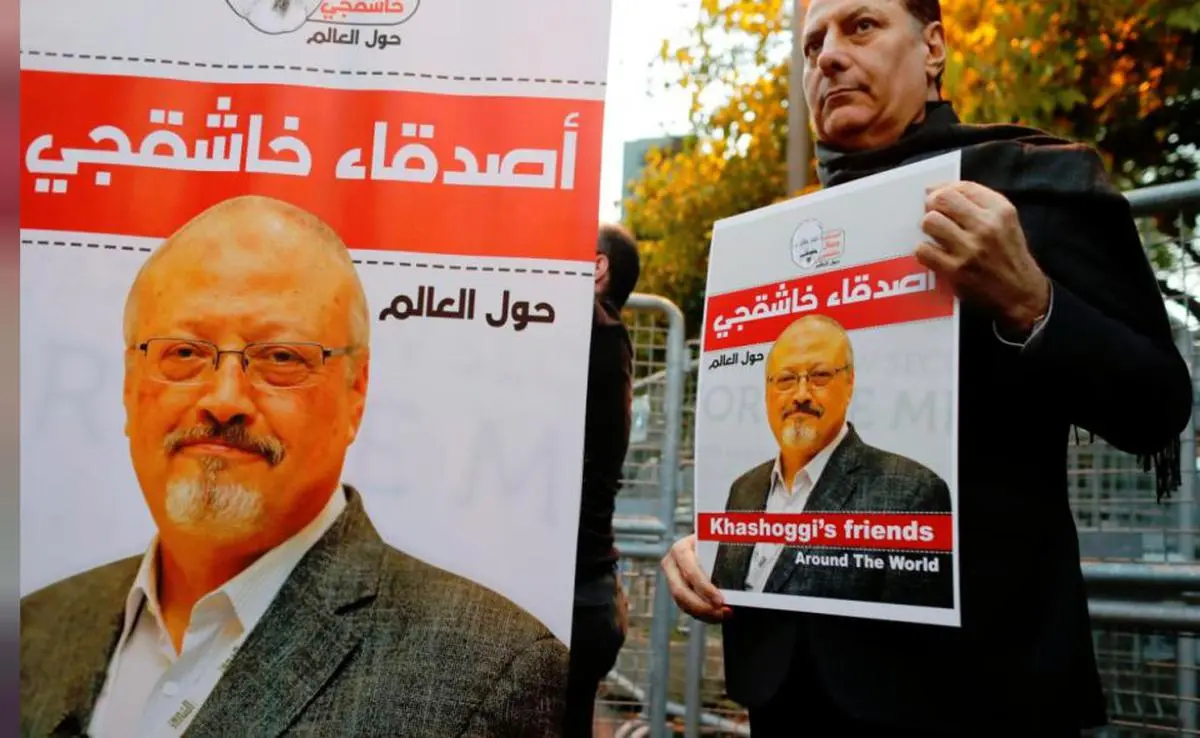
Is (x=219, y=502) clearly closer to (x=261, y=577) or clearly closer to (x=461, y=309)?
(x=261, y=577)

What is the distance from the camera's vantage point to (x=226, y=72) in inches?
68.1

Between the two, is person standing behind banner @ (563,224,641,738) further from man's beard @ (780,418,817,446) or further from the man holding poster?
man's beard @ (780,418,817,446)

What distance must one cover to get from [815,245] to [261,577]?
942mm

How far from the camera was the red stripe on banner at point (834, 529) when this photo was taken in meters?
1.32

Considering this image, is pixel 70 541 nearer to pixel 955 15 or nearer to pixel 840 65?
pixel 840 65

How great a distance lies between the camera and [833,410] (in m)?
1.46

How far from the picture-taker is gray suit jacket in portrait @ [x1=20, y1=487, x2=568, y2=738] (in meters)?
1.54

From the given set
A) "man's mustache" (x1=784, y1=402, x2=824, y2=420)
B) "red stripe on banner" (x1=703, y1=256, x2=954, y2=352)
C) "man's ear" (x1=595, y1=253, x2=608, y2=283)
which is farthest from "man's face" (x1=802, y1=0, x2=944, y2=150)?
"man's ear" (x1=595, y1=253, x2=608, y2=283)

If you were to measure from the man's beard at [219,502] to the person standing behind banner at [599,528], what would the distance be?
77 centimetres

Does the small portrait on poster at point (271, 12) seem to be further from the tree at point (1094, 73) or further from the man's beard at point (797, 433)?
the tree at point (1094, 73)

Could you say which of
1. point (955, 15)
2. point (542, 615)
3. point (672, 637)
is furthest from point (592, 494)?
point (955, 15)

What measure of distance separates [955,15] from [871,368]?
530 centimetres

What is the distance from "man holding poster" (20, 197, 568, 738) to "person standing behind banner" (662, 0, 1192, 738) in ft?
1.47

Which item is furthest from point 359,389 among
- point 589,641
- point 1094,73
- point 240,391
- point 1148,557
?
point 1094,73
